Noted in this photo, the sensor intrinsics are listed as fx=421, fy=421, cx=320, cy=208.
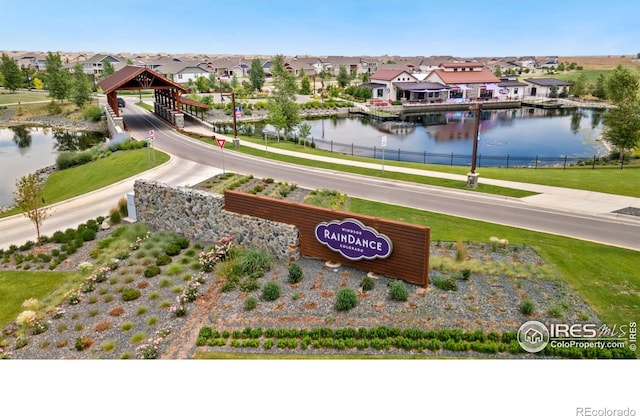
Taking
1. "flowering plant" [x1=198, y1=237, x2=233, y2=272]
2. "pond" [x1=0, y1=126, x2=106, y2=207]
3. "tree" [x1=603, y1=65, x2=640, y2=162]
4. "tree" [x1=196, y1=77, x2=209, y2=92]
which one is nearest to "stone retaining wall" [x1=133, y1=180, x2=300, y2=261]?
"flowering plant" [x1=198, y1=237, x2=233, y2=272]

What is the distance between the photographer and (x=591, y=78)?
126500mm

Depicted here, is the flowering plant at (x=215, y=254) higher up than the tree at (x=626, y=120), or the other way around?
the tree at (x=626, y=120)

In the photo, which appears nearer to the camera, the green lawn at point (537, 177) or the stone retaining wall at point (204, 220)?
the stone retaining wall at point (204, 220)

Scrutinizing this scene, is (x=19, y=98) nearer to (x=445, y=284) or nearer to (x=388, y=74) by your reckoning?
(x=388, y=74)

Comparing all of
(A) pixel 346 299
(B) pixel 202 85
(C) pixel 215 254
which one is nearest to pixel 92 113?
(B) pixel 202 85

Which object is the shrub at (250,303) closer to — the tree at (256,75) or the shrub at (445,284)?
the shrub at (445,284)

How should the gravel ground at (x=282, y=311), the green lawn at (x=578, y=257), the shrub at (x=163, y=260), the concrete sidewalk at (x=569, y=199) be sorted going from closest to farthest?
the gravel ground at (x=282, y=311) < the green lawn at (x=578, y=257) < the shrub at (x=163, y=260) < the concrete sidewalk at (x=569, y=199)

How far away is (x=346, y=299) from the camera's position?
12.7 m

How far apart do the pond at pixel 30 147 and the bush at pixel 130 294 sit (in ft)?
78.4

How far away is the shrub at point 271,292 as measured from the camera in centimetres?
1345

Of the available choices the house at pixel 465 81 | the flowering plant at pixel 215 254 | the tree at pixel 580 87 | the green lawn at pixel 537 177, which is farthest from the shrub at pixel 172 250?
the tree at pixel 580 87

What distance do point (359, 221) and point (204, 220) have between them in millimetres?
7526
